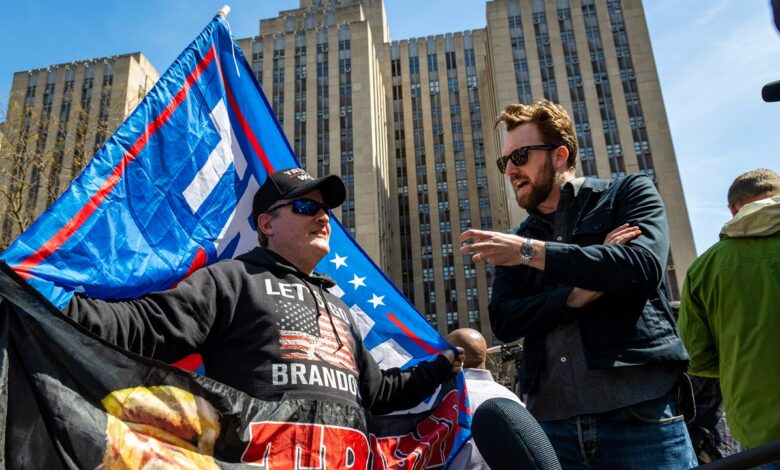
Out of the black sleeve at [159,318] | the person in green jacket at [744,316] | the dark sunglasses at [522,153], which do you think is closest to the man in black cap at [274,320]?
the black sleeve at [159,318]

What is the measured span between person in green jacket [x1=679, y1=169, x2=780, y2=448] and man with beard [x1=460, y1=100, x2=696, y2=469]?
0.51m

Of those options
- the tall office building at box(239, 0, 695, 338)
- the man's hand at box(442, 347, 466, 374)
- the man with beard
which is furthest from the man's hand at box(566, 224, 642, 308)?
the tall office building at box(239, 0, 695, 338)

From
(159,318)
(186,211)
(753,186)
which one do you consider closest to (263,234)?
(186,211)

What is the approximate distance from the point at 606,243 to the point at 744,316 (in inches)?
37.4

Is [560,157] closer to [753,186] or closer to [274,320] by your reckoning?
[753,186]

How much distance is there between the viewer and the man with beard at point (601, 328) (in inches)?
95.9

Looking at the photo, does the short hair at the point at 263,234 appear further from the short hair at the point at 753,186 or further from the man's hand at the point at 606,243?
the short hair at the point at 753,186

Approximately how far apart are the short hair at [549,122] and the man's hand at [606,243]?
601 millimetres

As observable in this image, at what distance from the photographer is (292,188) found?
10.9ft

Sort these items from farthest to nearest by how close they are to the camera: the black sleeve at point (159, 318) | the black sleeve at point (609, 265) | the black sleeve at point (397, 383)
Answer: the black sleeve at point (397, 383) → the black sleeve at point (609, 265) → the black sleeve at point (159, 318)

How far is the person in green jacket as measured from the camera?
2768mm

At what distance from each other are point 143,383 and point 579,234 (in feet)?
6.57

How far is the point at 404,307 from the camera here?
424cm

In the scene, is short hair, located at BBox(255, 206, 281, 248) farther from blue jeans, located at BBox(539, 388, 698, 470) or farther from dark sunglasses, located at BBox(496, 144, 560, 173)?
blue jeans, located at BBox(539, 388, 698, 470)
